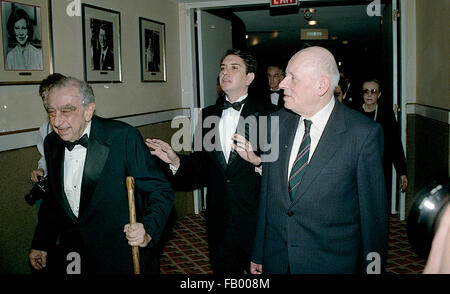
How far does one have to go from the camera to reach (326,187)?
202 centimetres

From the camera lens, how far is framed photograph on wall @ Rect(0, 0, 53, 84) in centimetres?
308

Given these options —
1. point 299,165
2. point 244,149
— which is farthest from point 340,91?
point 299,165

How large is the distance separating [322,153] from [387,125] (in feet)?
9.79

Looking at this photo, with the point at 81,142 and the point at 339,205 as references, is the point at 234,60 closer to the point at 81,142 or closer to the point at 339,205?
the point at 81,142

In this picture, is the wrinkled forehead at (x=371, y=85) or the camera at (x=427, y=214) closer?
the camera at (x=427, y=214)

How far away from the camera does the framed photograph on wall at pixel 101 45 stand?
400cm

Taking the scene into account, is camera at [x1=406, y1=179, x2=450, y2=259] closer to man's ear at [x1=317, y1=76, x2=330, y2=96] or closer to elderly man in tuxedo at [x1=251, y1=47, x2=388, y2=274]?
elderly man in tuxedo at [x1=251, y1=47, x2=388, y2=274]

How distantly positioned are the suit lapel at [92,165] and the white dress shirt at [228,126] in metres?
1.04

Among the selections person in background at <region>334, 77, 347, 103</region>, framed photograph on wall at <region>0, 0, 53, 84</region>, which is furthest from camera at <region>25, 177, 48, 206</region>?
person in background at <region>334, 77, 347, 103</region>

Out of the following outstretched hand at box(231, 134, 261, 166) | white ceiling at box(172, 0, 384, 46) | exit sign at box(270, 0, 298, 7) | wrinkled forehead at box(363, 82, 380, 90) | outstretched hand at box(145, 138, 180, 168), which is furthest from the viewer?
white ceiling at box(172, 0, 384, 46)

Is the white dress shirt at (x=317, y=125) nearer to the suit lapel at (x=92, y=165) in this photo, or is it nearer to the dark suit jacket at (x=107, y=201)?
the dark suit jacket at (x=107, y=201)

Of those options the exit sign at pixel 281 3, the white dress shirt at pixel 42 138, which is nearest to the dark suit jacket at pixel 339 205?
the white dress shirt at pixel 42 138

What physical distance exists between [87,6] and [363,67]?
2025 centimetres

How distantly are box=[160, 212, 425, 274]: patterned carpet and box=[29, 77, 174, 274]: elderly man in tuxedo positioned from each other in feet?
7.07
